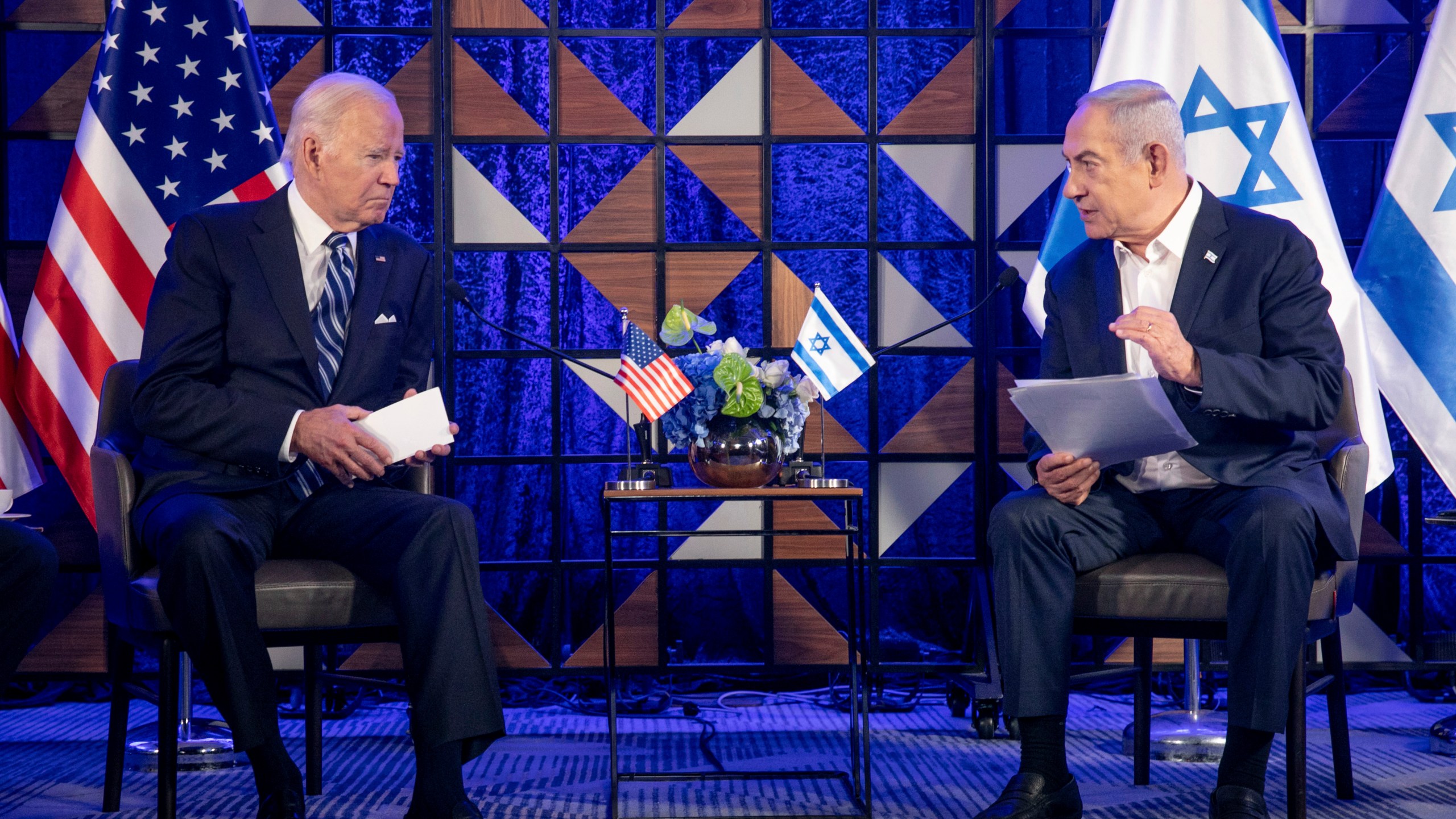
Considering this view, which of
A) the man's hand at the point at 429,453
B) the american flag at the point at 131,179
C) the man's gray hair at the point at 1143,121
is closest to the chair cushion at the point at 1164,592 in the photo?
the man's gray hair at the point at 1143,121

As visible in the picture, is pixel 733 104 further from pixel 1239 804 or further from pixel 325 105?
pixel 1239 804

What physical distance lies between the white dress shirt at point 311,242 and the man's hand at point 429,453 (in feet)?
1.04

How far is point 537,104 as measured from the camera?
4.00 metres

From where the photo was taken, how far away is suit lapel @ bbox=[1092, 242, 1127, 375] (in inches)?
107

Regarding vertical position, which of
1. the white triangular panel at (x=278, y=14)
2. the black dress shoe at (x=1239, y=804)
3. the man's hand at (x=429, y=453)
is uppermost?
the white triangular panel at (x=278, y=14)

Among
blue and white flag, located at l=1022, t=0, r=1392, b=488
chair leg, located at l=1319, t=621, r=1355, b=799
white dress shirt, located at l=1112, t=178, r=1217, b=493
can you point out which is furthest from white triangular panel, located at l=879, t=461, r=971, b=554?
chair leg, located at l=1319, t=621, r=1355, b=799

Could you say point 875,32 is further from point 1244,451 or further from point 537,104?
point 1244,451

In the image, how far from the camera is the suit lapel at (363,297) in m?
2.72

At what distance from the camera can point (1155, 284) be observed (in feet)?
9.09

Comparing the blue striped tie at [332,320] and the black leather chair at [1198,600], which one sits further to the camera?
the blue striped tie at [332,320]

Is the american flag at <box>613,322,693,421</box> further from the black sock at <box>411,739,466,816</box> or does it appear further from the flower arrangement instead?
the black sock at <box>411,739,466,816</box>

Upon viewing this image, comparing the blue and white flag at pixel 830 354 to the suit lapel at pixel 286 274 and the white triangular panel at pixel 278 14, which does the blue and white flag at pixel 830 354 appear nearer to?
the suit lapel at pixel 286 274

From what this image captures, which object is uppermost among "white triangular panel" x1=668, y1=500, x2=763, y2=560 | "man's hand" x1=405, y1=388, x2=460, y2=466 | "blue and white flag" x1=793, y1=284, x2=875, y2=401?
"blue and white flag" x1=793, y1=284, x2=875, y2=401

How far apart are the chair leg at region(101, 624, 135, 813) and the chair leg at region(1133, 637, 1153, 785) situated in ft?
7.65
